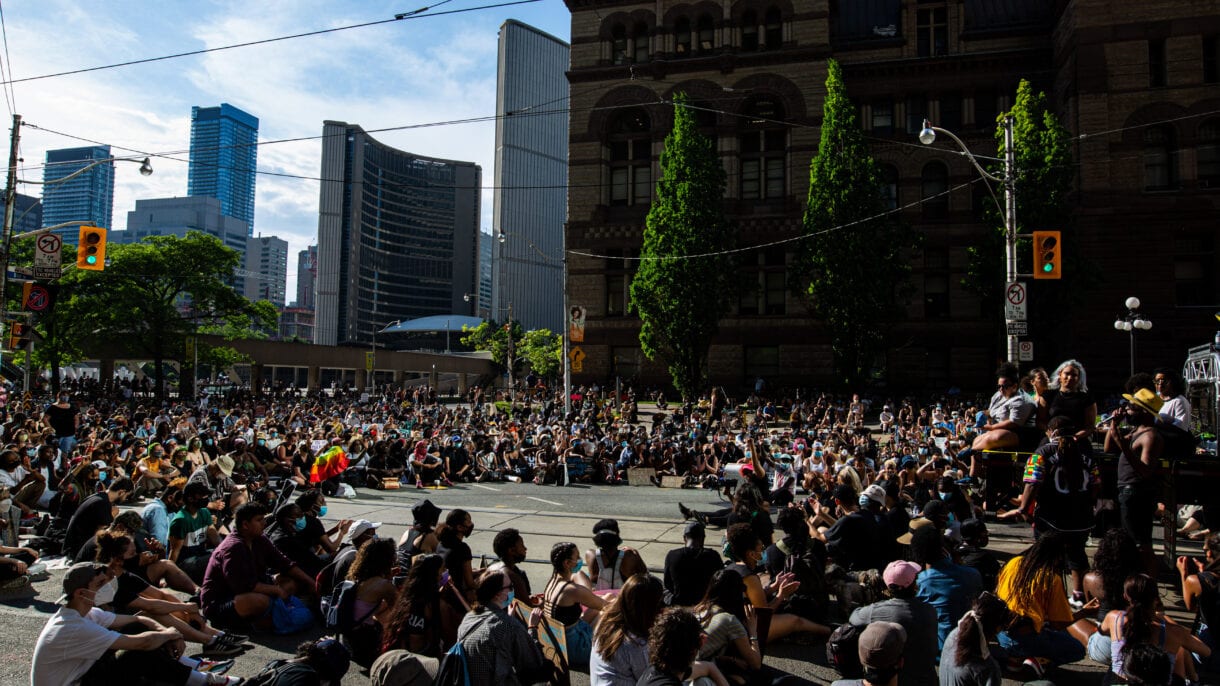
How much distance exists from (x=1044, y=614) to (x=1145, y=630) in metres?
1.33

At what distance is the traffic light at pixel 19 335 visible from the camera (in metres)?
21.2

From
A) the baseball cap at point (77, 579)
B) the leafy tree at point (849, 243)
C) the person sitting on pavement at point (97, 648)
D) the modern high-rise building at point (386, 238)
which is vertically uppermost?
the modern high-rise building at point (386, 238)

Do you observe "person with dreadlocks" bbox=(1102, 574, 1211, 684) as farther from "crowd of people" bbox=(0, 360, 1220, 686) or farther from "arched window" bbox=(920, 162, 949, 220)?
"arched window" bbox=(920, 162, 949, 220)

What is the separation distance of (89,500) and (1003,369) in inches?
428

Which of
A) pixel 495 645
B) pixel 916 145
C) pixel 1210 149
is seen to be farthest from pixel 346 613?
pixel 1210 149

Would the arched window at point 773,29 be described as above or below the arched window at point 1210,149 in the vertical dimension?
above

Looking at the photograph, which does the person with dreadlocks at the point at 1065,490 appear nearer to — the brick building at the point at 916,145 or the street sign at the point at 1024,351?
the street sign at the point at 1024,351

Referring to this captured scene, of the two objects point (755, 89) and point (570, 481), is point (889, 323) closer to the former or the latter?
point (755, 89)

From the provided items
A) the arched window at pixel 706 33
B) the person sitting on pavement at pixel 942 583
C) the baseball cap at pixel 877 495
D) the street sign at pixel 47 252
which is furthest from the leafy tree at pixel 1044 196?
the street sign at pixel 47 252

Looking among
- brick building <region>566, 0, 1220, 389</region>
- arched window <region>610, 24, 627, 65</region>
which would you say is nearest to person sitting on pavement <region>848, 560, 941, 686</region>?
brick building <region>566, 0, 1220, 389</region>

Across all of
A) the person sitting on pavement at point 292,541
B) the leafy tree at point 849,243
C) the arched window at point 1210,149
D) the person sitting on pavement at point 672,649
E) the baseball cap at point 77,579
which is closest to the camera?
the person sitting on pavement at point 672,649

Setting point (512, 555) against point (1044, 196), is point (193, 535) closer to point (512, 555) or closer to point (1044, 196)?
point (512, 555)

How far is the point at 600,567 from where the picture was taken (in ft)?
23.9

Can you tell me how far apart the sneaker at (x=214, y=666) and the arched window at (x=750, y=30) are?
3809cm
